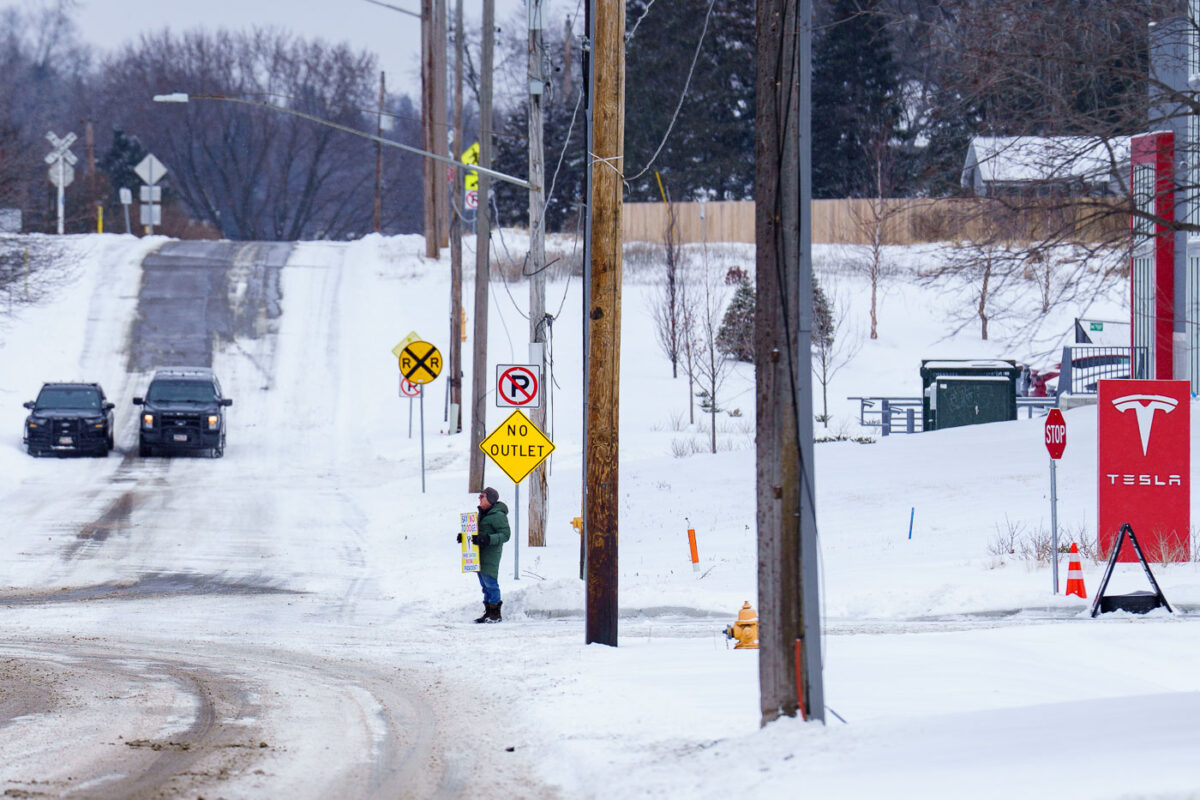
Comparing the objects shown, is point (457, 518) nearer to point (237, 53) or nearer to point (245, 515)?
point (245, 515)

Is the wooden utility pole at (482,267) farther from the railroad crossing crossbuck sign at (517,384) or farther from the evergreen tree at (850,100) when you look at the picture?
the evergreen tree at (850,100)

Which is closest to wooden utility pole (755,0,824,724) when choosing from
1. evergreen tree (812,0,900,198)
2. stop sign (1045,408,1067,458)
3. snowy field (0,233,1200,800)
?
snowy field (0,233,1200,800)

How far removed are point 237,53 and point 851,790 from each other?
89.4 metres

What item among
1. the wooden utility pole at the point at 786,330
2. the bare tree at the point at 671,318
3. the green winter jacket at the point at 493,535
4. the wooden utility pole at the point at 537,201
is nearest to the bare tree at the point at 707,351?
the bare tree at the point at 671,318

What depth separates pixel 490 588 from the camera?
15.3m

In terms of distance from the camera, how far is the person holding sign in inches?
598

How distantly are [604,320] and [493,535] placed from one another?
3.94 metres

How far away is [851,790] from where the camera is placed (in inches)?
261

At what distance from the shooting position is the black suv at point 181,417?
31.7 m

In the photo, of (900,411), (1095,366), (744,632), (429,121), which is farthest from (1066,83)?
(429,121)

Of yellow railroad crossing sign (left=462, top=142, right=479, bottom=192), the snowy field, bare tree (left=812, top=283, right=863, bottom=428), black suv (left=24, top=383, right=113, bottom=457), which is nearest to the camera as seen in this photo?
the snowy field

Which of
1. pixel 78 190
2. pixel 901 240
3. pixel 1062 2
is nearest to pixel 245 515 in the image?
pixel 1062 2

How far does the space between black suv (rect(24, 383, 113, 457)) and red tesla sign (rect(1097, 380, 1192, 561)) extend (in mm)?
22629

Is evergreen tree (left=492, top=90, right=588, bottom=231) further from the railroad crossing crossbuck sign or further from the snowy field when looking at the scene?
the railroad crossing crossbuck sign
